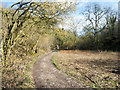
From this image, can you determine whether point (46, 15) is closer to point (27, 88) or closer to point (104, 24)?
point (27, 88)

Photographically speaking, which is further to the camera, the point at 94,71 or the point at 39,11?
the point at 94,71

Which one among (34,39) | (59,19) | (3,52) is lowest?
(3,52)

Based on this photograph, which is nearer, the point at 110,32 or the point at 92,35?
the point at 110,32

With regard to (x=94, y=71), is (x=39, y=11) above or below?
above

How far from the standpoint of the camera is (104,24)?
24938 millimetres

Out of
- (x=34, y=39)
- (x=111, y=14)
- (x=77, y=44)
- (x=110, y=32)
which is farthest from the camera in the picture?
(x=77, y=44)

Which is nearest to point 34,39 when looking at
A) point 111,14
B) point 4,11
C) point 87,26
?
point 4,11

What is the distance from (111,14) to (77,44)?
12719mm

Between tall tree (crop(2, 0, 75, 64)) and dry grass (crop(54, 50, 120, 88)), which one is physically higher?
tall tree (crop(2, 0, 75, 64))

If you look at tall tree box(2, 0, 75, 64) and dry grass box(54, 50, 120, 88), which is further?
tall tree box(2, 0, 75, 64)

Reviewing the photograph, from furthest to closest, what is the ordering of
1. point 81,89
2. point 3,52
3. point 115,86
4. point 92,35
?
point 92,35 < point 3,52 < point 115,86 < point 81,89

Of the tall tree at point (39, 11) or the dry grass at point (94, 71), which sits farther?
the tall tree at point (39, 11)

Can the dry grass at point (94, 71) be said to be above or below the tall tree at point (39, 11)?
below

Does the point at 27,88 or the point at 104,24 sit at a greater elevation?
the point at 104,24
